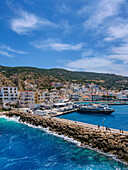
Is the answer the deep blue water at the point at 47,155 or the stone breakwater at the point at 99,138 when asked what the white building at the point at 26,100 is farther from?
the deep blue water at the point at 47,155

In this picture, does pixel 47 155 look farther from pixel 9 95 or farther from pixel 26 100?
pixel 9 95

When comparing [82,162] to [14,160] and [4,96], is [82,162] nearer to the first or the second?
[14,160]

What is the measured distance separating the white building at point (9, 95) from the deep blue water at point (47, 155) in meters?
32.2

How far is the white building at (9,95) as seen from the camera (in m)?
56.0

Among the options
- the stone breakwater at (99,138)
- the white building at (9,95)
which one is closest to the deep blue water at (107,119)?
the stone breakwater at (99,138)

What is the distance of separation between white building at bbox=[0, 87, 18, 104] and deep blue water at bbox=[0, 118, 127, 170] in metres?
32.2

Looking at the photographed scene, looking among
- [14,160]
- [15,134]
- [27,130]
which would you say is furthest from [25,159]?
[27,130]

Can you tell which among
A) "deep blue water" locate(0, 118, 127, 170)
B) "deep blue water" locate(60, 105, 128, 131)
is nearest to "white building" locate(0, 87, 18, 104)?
"deep blue water" locate(60, 105, 128, 131)

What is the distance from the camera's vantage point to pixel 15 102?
187ft

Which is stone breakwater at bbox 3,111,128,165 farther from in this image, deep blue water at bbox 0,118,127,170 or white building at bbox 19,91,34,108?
white building at bbox 19,91,34,108

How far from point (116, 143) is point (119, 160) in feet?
9.37

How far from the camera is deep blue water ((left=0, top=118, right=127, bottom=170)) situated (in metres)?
16.3

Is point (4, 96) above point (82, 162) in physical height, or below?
above

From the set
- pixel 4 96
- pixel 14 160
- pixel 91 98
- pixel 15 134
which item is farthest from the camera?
pixel 91 98
